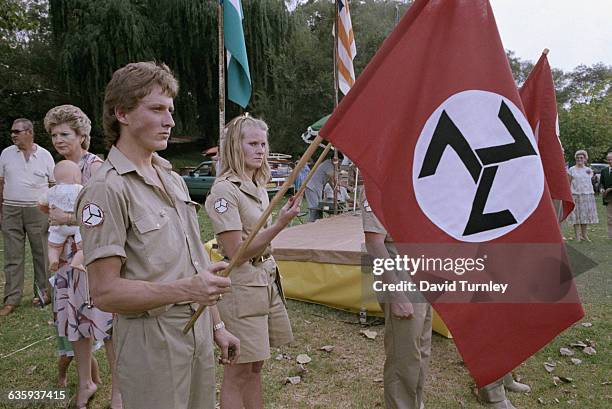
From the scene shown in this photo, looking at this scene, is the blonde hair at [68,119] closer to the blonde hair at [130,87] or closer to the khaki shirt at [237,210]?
the khaki shirt at [237,210]

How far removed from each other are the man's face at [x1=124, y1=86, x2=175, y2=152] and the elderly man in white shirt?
4.69 m

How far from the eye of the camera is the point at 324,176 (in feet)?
34.0

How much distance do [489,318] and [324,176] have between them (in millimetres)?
8613

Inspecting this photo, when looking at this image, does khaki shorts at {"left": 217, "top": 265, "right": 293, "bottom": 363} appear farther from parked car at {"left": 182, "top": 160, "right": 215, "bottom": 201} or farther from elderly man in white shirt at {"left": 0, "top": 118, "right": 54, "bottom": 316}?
parked car at {"left": 182, "top": 160, "right": 215, "bottom": 201}

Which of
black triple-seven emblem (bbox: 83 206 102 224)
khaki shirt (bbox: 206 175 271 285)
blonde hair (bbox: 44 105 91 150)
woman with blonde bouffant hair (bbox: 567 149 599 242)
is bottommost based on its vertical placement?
woman with blonde bouffant hair (bbox: 567 149 599 242)

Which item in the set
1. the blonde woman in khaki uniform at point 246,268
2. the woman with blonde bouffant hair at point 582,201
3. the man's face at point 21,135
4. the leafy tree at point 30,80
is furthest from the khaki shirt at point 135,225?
the leafy tree at point 30,80

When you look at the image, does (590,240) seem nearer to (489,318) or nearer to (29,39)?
(489,318)

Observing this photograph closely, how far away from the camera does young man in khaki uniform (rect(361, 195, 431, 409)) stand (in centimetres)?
277

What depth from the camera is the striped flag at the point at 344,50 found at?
902 centimetres

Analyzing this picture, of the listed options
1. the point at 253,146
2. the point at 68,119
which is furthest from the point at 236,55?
the point at 253,146

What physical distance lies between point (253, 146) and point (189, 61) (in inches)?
852

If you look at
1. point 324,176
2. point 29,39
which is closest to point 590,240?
point 324,176

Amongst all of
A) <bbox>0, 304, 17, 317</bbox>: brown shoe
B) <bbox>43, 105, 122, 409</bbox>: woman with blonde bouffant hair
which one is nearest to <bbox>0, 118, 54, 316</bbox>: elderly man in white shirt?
<bbox>0, 304, 17, 317</bbox>: brown shoe

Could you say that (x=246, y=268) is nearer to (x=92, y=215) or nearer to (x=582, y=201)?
(x=92, y=215)
